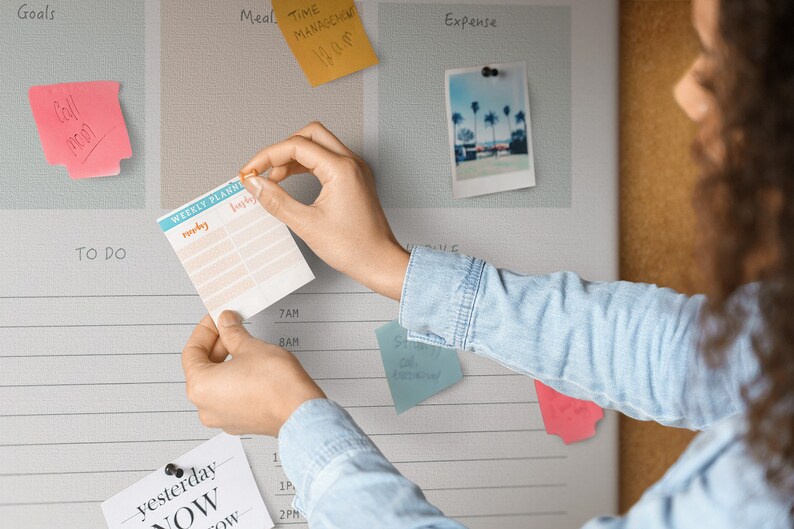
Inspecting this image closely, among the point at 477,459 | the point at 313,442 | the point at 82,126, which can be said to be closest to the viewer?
the point at 313,442

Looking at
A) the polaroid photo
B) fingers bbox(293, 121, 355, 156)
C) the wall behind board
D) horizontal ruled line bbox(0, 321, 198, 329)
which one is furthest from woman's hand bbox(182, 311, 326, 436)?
the wall behind board

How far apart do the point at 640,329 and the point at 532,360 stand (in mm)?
109

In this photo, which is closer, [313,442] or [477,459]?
[313,442]

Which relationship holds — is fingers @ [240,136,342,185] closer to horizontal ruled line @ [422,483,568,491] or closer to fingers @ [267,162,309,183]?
fingers @ [267,162,309,183]

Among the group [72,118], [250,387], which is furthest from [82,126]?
[250,387]

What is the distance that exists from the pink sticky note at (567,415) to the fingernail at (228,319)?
0.39 m

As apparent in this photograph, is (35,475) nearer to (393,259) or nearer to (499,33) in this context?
(393,259)

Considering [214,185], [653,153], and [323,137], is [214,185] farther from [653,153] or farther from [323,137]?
[653,153]

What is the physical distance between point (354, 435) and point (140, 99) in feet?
1.58

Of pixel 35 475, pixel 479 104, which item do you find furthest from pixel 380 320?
pixel 35 475

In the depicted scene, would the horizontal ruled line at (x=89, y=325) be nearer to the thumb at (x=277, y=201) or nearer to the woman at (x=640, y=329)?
the woman at (x=640, y=329)

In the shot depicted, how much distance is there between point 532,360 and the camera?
726 millimetres

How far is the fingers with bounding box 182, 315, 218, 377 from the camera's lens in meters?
0.74

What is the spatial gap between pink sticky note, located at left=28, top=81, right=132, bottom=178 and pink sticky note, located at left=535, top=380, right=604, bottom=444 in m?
0.59
